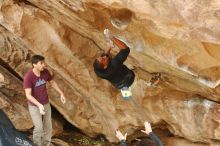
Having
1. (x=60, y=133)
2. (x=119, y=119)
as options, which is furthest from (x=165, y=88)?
(x=60, y=133)

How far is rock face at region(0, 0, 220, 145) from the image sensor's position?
8211mm

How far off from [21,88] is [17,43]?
1128mm

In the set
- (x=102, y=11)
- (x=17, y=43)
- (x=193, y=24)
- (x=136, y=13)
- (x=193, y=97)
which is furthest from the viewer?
(x=17, y=43)

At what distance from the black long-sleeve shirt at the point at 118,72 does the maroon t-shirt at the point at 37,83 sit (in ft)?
4.31

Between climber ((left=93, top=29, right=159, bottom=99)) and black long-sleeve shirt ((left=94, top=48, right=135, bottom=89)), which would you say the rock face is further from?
black long-sleeve shirt ((left=94, top=48, right=135, bottom=89))

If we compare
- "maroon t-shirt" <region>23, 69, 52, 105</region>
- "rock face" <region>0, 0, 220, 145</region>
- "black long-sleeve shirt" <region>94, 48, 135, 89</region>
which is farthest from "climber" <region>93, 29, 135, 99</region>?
"maroon t-shirt" <region>23, 69, 52, 105</region>

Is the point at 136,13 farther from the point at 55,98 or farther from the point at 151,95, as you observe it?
the point at 55,98

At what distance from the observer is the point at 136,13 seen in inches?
332

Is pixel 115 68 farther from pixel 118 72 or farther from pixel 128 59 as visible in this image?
pixel 128 59

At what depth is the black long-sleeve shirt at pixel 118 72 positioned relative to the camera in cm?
848

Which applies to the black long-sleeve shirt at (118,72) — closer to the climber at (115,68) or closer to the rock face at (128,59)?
the climber at (115,68)

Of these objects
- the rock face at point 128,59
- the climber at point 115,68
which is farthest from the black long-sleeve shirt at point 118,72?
the rock face at point 128,59

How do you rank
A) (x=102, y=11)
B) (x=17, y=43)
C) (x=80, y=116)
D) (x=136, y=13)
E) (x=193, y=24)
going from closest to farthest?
(x=193, y=24)
(x=136, y=13)
(x=102, y=11)
(x=17, y=43)
(x=80, y=116)

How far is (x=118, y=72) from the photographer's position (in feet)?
28.2
